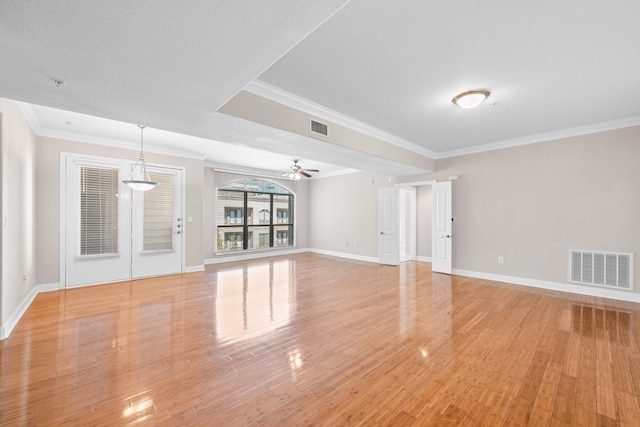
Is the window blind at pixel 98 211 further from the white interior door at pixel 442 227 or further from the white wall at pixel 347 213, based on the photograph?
the white interior door at pixel 442 227

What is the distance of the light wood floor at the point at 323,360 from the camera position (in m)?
1.83

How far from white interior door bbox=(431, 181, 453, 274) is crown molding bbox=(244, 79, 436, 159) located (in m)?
1.59

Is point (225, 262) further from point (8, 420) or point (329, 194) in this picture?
point (8, 420)

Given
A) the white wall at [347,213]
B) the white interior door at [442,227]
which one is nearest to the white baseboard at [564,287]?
the white interior door at [442,227]

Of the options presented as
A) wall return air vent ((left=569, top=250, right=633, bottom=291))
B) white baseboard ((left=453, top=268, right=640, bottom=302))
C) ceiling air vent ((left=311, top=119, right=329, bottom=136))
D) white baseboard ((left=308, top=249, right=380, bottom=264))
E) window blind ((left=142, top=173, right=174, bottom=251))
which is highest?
ceiling air vent ((left=311, top=119, right=329, bottom=136))

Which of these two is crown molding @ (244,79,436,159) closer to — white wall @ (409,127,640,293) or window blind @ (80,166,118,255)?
white wall @ (409,127,640,293)

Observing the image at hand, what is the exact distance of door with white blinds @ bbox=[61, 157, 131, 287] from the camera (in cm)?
500

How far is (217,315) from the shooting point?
143 inches

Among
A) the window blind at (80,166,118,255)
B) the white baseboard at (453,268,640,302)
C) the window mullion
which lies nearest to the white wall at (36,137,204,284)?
the window blind at (80,166,118,255)

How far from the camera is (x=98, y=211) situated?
17.4 ft

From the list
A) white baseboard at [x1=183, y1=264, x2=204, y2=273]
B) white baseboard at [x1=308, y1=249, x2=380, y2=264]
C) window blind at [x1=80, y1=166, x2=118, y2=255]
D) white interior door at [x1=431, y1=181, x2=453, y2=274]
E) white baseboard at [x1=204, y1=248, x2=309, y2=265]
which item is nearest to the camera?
window blind at [x1=80, y1=166, x2=118, y2=255]

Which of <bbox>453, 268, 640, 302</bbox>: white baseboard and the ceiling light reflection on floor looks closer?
the ceiling light reflection on floor

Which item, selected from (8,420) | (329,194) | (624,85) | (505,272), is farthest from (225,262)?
(624,85)

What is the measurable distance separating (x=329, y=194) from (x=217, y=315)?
634cm
